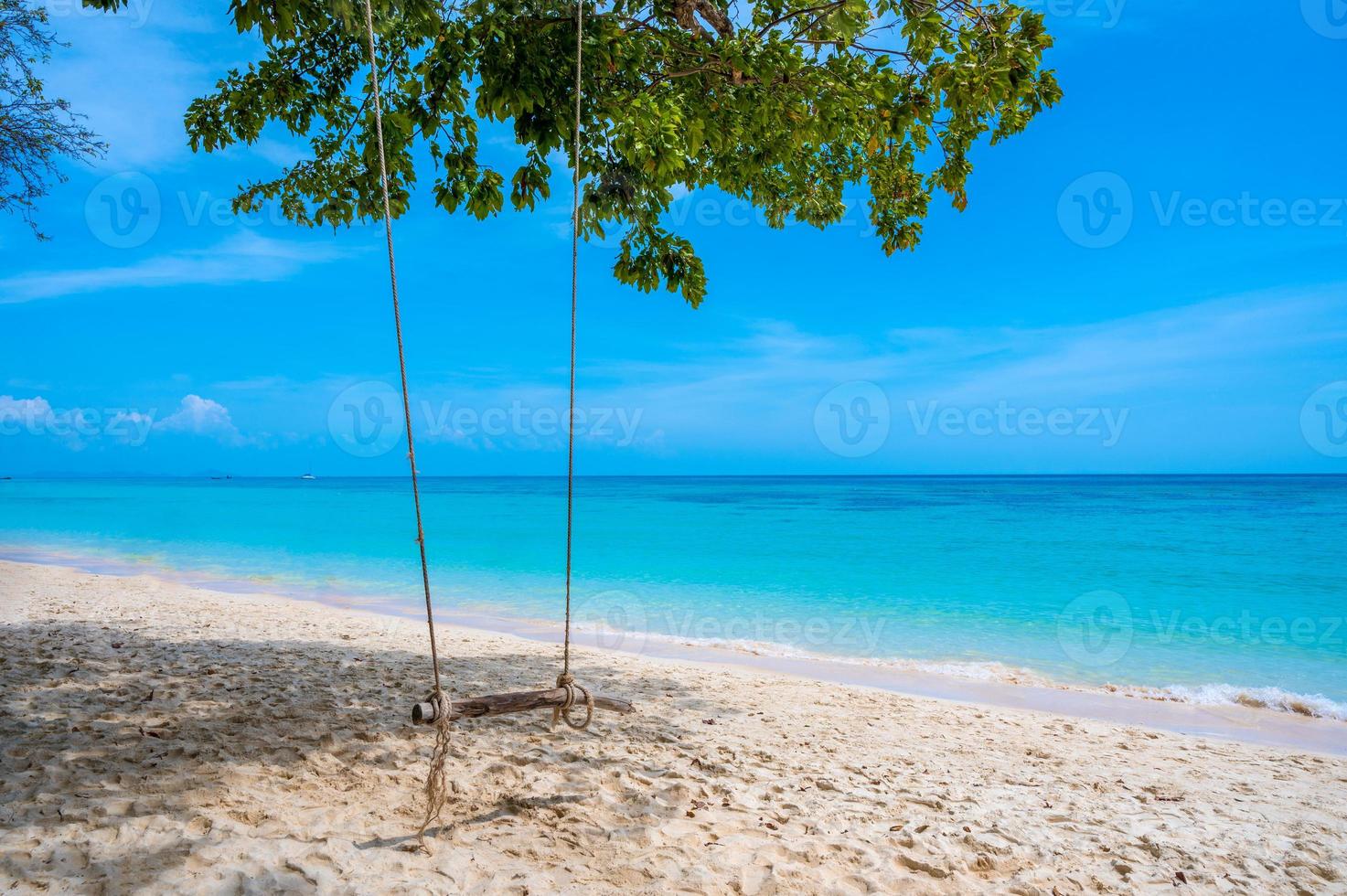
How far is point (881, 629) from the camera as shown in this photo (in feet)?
36.2

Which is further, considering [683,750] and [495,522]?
[495,522]

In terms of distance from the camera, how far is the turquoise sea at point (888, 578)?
935 centimetres

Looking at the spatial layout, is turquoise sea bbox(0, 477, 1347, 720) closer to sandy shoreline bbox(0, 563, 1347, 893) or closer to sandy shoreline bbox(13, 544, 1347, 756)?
sandy shoreline bbox(13, 544, 1347, 756)

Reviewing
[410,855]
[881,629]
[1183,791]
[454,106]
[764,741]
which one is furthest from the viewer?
[881,629]

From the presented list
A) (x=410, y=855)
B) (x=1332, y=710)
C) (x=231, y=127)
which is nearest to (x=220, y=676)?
(x=410, y=855)

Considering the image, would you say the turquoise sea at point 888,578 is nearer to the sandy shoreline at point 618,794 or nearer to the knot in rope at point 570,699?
the sandy shoreline at point 618,794

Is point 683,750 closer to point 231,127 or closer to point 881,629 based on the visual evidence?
point 231,127

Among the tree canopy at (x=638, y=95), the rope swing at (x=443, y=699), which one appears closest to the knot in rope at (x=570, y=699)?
the rope swing at (x=443, y=699)

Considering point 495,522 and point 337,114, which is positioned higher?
point 337,114

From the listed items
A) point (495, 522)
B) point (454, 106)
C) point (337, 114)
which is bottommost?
point (495, 522)

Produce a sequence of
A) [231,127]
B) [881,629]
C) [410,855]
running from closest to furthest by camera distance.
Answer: [410,855]
[231,127]
[881,629]

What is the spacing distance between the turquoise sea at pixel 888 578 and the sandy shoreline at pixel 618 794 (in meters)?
3.21

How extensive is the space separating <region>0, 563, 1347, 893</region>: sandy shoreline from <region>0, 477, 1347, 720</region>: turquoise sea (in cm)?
321

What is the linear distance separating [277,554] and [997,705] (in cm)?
1974
